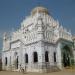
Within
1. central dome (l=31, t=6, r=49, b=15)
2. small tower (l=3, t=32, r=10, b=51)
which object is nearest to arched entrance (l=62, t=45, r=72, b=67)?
central dome (l=31, t=6, r=49, b=15)

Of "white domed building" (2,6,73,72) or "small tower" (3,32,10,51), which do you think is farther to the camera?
"small tower" (3,32,10,51)

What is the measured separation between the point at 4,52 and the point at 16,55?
15.8ft

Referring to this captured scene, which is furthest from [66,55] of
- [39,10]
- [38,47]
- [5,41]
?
[5,41]

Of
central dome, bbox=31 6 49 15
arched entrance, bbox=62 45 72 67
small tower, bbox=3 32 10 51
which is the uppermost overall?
central dome, bbox=31 6 49 15

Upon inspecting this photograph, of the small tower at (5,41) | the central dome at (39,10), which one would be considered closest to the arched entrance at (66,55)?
the central dome at (39,10)

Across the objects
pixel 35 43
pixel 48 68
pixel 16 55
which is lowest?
pixel 48 68

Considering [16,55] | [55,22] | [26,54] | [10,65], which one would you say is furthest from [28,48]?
[55,22]

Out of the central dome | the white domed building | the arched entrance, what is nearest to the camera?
the white domed building

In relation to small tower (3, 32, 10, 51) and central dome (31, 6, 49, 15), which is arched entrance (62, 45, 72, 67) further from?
small tower (3, 32, 10, 51)

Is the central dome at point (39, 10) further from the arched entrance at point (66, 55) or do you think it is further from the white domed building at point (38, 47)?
the arched entrance at point (66, 55)

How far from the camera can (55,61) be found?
91.8 feet

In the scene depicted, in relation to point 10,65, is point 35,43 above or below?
above

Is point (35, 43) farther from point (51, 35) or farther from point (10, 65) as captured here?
point (10, 65)

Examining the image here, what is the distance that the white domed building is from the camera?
26.2 meters
